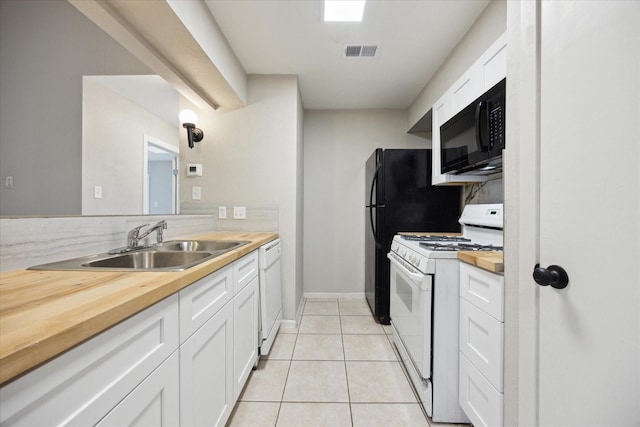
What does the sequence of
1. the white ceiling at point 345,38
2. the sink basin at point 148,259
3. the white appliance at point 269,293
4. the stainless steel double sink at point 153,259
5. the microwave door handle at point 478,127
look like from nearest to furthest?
the stainless steel double sink at point 153,259 → the sink basin at point 148,259 → the microwave door handle at point 478,127 → the white ceiling at point 345,38 → the white appliance at point 269,293

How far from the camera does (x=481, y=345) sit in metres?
1.18

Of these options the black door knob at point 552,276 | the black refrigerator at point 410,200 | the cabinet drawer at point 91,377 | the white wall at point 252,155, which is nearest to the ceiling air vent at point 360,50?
the white wall at point 252,155

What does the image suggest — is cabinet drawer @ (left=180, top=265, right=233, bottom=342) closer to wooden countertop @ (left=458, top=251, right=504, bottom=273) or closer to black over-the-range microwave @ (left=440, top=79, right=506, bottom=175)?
wooden countertop @ (left=458, top=251, right=504, bottom=273)

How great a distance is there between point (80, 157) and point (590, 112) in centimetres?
189

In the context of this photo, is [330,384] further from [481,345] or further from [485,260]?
[485,260]

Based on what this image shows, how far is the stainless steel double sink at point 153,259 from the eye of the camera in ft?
3.16

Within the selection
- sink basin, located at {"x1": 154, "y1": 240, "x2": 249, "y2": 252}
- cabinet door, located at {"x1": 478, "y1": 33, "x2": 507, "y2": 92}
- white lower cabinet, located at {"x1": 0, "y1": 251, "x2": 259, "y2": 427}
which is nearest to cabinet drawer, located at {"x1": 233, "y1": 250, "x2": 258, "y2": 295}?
white lower cabinet, located at {"x1": 0, "y1": 251, "x2": 259, "y2": 427}

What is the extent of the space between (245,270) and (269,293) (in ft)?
1.83

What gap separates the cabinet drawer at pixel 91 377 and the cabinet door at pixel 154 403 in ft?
0.07

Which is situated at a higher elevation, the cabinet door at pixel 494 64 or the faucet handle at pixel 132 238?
the cabinet door at pixel 494 64

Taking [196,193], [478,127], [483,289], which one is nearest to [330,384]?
[483,289]

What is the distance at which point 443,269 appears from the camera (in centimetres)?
140

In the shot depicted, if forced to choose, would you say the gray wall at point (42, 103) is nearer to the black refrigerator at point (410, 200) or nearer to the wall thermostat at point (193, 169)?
the wall thermostat at point (193, 169)

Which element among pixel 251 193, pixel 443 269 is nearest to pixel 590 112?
pixel 443 269
